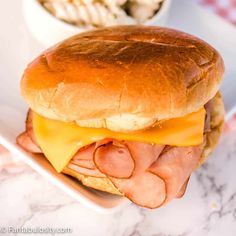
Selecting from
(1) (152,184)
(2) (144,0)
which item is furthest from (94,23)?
(1) (152,184)

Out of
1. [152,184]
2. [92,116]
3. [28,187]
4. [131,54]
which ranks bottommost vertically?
[28,187]

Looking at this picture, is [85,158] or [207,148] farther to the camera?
[207,148]

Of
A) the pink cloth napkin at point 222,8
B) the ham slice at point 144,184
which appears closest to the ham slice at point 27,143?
the ham slice at point 144,184

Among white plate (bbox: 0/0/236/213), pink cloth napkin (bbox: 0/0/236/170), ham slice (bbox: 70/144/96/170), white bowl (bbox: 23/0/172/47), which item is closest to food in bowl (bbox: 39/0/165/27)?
white bowl (bbox: 23/0/172/47)

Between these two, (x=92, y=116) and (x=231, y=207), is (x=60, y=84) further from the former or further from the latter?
Answer: (x=231, y=207)

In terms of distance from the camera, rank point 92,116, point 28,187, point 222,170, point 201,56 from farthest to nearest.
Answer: point 222,170, point 28,187, point 201,56, point 92,116

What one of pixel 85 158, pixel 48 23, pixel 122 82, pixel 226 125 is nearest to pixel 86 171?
Result: pixel 85 158

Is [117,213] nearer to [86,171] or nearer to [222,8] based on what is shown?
[86,171]

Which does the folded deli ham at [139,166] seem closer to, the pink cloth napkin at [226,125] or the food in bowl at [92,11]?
the pink cloth napkin at [226,125]
